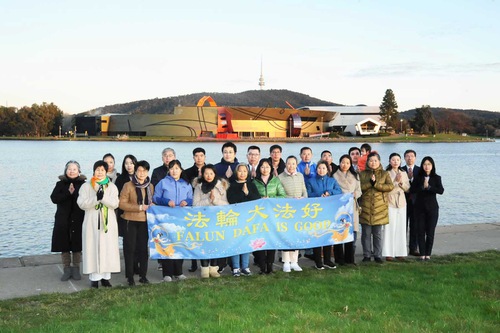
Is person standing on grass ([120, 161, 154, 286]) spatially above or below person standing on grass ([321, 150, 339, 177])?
below

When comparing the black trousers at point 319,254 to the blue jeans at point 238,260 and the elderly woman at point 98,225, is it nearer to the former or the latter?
the blue jeans at point 238,260

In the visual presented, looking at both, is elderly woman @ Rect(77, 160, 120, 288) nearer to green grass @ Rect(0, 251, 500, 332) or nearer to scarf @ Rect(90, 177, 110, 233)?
scarf @ Rect(90, 177, 110, 233)

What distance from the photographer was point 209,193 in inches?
328

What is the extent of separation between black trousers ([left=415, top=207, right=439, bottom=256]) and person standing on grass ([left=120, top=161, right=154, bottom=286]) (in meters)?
4.89

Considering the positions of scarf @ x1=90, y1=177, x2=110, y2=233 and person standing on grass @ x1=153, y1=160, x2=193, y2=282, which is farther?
person standing on grass @ x1=153, y1=160, x2=193, y2=282

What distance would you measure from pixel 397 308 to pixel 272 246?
107 inches

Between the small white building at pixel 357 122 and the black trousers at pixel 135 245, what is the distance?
144765 millimetres

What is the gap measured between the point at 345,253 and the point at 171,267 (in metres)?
3.07

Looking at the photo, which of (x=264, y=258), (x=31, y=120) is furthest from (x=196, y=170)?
(x=31, y=120)

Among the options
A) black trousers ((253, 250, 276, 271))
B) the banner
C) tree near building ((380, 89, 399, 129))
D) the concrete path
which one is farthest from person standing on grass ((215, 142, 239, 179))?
tree near building ((380, 89, 399, 129))

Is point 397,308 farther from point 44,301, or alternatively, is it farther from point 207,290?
point 44,301

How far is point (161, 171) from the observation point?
9094 millimetres

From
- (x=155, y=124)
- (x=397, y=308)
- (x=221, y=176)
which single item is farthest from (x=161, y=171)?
(x=155, y=124)

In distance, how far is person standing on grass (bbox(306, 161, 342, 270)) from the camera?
903cm
